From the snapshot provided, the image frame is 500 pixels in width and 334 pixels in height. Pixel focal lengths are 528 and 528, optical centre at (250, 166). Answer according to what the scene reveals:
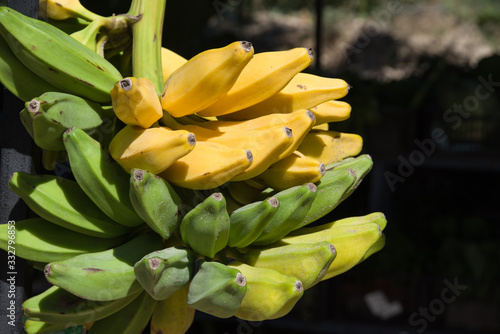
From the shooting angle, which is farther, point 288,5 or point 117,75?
point 288,5

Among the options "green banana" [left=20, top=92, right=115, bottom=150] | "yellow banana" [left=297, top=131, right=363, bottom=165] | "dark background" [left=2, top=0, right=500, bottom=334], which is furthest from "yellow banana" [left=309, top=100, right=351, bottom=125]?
"dark background" [left=2, top=0, right=500, bottom=334]

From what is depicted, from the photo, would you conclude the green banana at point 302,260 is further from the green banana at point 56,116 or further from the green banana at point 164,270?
the green banana at point 56,116

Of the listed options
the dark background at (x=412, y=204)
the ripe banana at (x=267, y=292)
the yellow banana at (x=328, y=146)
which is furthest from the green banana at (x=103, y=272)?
the dark background at (x=412, y=204)

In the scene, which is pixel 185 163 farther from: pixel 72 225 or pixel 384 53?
pixel 384 53

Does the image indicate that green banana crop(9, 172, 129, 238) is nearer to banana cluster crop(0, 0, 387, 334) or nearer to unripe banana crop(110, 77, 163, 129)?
banana cluster crop(0, 0, 387, 334)

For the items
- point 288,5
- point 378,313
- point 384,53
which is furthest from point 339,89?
point 288,5

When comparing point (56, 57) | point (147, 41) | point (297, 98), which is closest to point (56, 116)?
point (56, 57)
